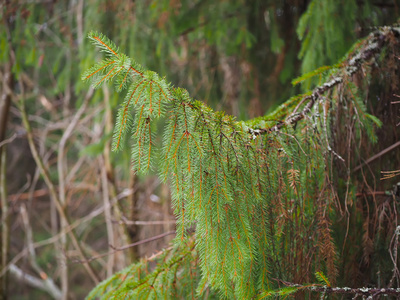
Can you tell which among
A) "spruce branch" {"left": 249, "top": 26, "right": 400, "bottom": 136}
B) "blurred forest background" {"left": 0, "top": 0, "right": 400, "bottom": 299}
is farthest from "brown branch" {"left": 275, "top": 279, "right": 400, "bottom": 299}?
"blurred forest background" {"left": 0, "top": 0, "right": 400, "bottom": 299}

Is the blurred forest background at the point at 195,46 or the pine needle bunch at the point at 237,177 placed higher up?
the blurred forest background at the point at 195,46

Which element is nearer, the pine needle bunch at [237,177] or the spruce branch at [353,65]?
the pine needle bunch at [237,177]

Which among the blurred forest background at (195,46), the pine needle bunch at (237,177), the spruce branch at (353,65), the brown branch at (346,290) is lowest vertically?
the brown branch at (346,290)

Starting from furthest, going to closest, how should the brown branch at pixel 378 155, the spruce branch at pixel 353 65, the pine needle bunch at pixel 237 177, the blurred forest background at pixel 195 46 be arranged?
the blurred forest background at pixel 195 46 → the brown branch at pixel 378 155 → the spruce branch at pixel 353 65 → the pine needle bunch at pixel 237 177

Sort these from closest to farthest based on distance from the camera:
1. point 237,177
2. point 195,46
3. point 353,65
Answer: point 237,177 < point 353,65 < point 195,46

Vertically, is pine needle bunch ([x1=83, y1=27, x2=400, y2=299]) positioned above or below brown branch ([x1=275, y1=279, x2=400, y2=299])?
above

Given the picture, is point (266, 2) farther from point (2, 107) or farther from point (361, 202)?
point (2, 107)

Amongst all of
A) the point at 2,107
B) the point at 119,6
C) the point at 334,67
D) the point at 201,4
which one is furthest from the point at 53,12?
the point at 334,67

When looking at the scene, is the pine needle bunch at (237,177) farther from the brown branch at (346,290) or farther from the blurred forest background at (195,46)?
the blurred forest background at (195,46)

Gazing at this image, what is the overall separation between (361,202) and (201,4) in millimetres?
2156

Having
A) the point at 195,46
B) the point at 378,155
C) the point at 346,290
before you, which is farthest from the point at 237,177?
the point at 195,46

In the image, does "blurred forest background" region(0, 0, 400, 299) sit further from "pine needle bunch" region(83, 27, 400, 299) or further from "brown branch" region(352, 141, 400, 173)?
"pine needle bunch" region(83, 27, 400, 299)

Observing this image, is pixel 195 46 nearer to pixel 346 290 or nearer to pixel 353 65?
pixel 353 65

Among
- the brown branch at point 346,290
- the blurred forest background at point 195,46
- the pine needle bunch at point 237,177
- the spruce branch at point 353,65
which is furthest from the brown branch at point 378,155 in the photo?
the brown branch at point 346,290
